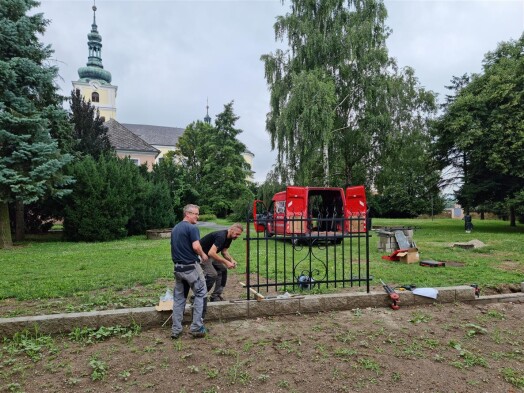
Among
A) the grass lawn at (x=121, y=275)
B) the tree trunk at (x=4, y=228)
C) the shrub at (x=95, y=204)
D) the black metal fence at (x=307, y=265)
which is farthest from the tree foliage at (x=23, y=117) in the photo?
the black metal fence at (x=307, y=265)

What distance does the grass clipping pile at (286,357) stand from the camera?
3144 millimetres

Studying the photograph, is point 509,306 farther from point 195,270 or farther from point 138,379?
point 138,379

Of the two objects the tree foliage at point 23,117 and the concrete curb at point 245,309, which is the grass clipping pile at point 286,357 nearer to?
the concrete curb at point 245,309

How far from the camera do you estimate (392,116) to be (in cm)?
2075

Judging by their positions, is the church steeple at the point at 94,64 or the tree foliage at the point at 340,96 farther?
the church steeple at the point at 94,64

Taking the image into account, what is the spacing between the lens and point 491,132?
1844 centimetres

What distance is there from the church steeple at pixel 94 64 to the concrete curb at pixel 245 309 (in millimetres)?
64891

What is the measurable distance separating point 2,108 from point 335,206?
13.2 metres

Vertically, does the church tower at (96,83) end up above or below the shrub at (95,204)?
above

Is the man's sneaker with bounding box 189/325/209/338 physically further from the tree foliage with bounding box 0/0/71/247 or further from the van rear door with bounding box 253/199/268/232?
the tree foliage with bounding box 0/0/71/247

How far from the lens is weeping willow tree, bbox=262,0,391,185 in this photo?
18750 mm

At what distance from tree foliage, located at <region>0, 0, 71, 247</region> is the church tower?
47.8m

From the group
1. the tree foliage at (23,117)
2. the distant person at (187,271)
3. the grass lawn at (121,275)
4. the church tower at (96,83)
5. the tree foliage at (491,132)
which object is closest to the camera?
the distant person at (187,271)

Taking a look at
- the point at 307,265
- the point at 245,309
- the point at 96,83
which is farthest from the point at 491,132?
the point at 96,83
